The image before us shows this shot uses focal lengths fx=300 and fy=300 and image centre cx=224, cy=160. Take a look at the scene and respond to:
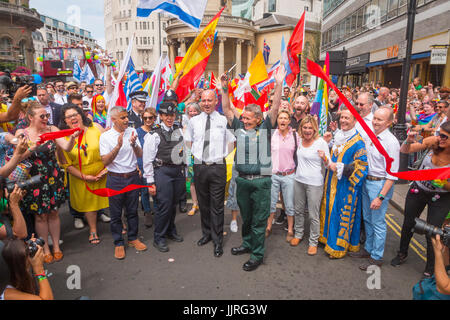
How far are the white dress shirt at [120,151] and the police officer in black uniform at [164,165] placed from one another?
0.63ft

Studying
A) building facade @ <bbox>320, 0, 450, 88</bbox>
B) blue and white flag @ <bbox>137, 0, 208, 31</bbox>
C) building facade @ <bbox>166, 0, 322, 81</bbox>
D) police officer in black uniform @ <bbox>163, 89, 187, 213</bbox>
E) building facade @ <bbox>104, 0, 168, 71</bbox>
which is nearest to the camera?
police officer in black uniform @ <bbox>163, 89, 187, 213</bbox>

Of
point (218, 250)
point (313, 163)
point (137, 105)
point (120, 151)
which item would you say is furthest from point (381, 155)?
point (137, 105)

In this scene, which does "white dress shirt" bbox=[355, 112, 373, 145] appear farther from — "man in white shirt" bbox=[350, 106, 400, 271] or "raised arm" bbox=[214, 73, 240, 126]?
"raised arm" bbox=[214, 73, 240, 126]

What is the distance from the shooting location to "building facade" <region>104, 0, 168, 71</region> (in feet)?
264

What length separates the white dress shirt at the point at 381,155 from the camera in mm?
3500

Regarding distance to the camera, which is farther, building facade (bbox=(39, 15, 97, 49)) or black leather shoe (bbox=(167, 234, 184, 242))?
building facade (bbox=(39, 15, 97, 49))

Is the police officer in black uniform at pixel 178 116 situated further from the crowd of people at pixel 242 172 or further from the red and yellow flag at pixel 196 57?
the crowd of people at pixel 242 172

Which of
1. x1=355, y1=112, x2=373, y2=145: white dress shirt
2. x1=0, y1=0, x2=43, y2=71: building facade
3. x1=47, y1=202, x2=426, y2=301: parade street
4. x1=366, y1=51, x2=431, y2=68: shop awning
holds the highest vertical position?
x1=0, y1=0, x2=43, y2=71: building facade

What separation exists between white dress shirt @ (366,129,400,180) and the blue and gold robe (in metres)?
0.10

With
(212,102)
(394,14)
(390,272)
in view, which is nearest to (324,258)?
(390,272)

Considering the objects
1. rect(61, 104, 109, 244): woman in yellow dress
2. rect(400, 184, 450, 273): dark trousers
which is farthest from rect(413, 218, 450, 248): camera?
rect(61, 104, 109, 244): woman in yellow dress

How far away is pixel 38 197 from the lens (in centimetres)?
379
